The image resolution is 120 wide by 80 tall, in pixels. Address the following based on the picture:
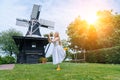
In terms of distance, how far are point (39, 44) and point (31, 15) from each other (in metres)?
5.35

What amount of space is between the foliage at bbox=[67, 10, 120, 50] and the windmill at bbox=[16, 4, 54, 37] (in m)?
7.64

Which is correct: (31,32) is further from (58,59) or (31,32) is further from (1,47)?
(58,59)

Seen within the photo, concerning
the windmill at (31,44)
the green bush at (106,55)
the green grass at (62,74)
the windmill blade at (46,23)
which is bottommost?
the green grass at (62,74)

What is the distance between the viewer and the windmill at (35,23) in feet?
105

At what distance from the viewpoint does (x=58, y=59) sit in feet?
38.4

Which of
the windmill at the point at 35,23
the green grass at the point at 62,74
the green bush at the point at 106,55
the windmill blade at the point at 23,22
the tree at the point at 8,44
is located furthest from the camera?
the tree at the point at 8,44

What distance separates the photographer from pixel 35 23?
32.9 metres

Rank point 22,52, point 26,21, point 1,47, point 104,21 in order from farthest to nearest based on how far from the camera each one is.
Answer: point 1,47 → point 104,21 → point 26,21 → point 22,52

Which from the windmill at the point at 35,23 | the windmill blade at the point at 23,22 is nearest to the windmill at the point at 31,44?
the windmill at the point at 35,23

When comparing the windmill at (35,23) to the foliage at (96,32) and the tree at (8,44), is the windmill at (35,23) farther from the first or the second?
the tree at (8,44)

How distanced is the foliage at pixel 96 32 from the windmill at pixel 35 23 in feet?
25.1

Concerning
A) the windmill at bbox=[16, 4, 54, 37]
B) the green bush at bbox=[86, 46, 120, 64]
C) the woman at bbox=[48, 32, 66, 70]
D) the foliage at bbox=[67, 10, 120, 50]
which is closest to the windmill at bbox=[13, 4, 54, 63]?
the windmill at bbox=[16, 4, 54, 37]

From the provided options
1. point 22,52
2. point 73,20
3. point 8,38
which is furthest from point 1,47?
point 22,52

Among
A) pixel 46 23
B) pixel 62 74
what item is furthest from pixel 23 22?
pixel 62 74
